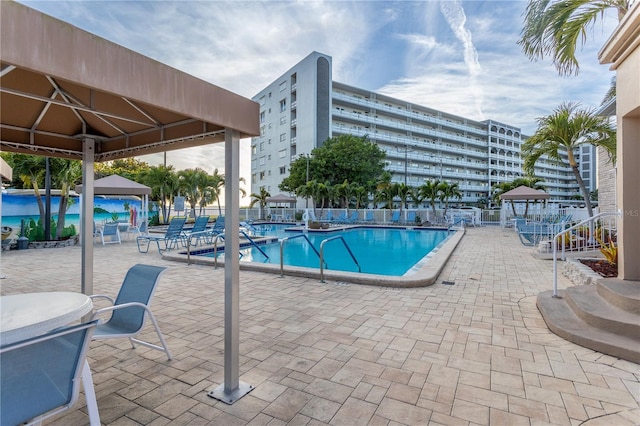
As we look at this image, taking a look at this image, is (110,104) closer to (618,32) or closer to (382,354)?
(382,354)

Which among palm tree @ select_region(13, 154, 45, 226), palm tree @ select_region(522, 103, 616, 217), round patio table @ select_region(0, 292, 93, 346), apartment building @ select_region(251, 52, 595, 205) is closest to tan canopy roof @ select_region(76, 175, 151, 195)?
palm tree @ select_region(13, 154, 45, 226)

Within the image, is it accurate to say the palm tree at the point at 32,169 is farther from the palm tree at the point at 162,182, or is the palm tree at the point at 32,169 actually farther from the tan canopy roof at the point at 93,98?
the palm tree at the point at 162,182

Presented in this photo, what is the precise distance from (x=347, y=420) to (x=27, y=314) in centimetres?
200

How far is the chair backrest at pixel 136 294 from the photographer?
111 inches

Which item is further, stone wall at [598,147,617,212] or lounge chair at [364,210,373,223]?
lounge chair at [364,210,373,223]

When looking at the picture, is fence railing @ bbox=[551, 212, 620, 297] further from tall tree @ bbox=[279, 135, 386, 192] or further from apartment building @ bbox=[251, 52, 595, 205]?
apartment building @ bbox=[251, 52, 595, 205]

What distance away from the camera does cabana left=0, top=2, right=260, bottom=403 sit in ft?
4.50

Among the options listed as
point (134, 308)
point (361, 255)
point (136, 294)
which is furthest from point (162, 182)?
point (134, 308)

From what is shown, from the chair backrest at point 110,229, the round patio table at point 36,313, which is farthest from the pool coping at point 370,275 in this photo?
the chair backrest at point 110,229

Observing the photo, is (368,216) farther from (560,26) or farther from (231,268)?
(231,268)

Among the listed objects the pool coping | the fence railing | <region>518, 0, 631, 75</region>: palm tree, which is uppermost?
<region>518, 0, 631, 75</region>: palm tree

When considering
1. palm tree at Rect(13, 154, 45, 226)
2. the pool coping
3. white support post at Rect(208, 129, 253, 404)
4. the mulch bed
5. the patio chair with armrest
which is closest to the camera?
white support post at Rect(208, 129, 253, 404)

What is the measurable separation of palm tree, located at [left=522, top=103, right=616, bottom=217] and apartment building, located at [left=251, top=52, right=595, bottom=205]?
27.2m

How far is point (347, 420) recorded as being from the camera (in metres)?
2.11
